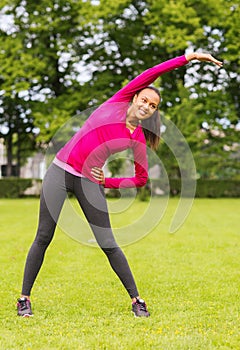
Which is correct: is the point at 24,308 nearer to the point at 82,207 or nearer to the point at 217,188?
the point at 82,207

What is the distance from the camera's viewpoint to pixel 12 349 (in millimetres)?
3963

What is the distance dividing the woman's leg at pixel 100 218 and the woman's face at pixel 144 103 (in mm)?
758

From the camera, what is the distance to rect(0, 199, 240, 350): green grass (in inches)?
166

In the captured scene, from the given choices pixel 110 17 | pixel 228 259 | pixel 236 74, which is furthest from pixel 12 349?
pixel 236 74

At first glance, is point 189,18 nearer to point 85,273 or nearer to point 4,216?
point 4,216

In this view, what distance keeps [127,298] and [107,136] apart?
1934 mm

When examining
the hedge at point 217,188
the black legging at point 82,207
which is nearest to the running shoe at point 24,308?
the black legging at point 82,207

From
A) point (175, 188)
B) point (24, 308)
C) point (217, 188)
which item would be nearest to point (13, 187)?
point (175, 188)

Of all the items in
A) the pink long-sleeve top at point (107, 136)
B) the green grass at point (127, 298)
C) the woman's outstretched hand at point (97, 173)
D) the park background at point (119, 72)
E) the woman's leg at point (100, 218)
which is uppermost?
the park background at point (119, 72)

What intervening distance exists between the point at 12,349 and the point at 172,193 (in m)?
23.3

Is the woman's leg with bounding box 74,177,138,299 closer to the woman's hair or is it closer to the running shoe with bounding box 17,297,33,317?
the woman's hair

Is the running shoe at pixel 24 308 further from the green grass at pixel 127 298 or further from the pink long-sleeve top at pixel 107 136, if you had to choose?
the pink long-sleeve top at pixel 107 136

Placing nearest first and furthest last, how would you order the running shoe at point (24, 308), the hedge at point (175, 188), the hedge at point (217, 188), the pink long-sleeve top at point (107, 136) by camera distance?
the pink long-sleeve top at point (107, 136), the running shoe at point (24, 308), the hedge at point (175, 188), the hedge at point (217, 188)

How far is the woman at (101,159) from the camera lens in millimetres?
4711
